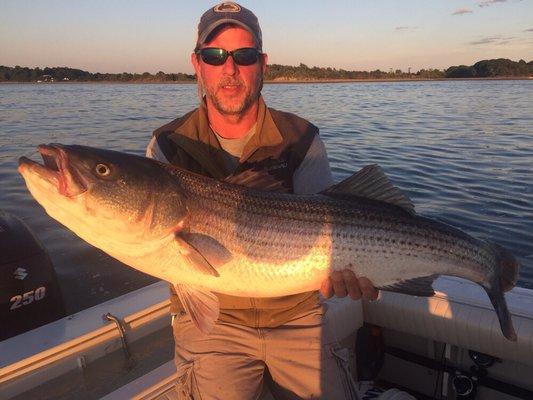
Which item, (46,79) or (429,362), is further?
(46,79)

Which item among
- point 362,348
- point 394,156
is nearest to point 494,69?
point 394,156

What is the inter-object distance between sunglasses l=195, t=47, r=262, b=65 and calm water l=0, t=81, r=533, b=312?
17.0 ft

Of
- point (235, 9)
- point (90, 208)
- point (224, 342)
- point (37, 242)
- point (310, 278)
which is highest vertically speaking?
point (235, 9)

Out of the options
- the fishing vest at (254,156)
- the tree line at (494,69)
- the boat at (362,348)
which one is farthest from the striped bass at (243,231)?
the tree line at (494,69)

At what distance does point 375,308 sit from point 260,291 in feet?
6.34

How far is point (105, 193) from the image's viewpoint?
2.72 m

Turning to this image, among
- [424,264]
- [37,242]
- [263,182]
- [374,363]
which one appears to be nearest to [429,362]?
[374,363]

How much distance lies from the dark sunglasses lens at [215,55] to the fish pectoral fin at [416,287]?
89.9 inches

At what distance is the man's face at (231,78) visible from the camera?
12.5 ft

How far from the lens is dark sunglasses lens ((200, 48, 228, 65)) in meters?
3.83

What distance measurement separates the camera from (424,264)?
10.3 ft

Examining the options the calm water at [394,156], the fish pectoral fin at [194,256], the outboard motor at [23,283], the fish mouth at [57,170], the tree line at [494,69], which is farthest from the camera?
the tree line at [494,69]

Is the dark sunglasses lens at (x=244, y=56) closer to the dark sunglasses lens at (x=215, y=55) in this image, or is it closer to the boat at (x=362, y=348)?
the dark sunglasses lens at (x=215, y=55)

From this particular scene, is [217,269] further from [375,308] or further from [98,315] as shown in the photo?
[375,308]
